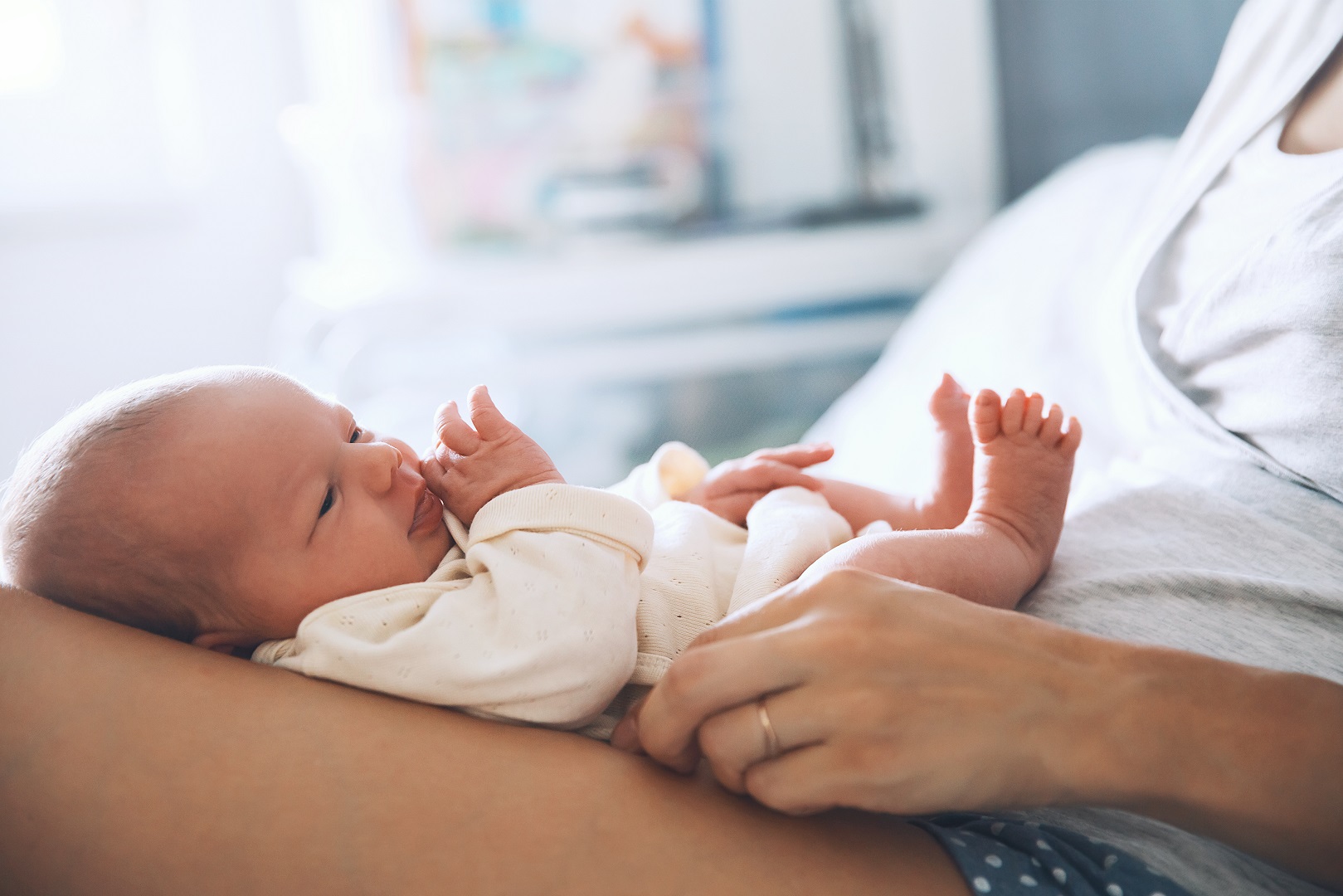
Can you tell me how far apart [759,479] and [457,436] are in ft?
0.87

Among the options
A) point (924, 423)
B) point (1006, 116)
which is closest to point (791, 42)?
point (1006, 116)

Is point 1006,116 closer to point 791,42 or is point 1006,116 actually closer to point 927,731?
point 791,42

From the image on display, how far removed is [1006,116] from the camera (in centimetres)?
184

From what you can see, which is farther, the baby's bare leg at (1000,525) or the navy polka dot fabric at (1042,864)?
the baby's bare leg at (1000,525)

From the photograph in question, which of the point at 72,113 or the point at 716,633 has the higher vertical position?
the point at 72,113

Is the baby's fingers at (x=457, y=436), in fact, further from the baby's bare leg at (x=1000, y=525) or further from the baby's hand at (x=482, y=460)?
the baby's bare leg at (x=1000, y=525)

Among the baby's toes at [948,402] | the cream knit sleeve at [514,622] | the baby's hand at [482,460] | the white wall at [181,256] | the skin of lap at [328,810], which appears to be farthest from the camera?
the white wall at [181,256]

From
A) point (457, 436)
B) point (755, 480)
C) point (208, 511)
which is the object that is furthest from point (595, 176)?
point (208, 511)

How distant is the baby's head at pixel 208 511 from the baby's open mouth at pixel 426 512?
0.02 metres

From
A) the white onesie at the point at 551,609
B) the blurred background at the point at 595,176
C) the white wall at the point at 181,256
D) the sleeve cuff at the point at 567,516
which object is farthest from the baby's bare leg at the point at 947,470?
the white wall at the point at 181,256

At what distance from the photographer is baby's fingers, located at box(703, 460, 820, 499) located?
2.64 ft

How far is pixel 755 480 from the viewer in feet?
2.67

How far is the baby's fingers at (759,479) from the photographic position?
805 millimetres

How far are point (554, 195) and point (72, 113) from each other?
1.44 m
